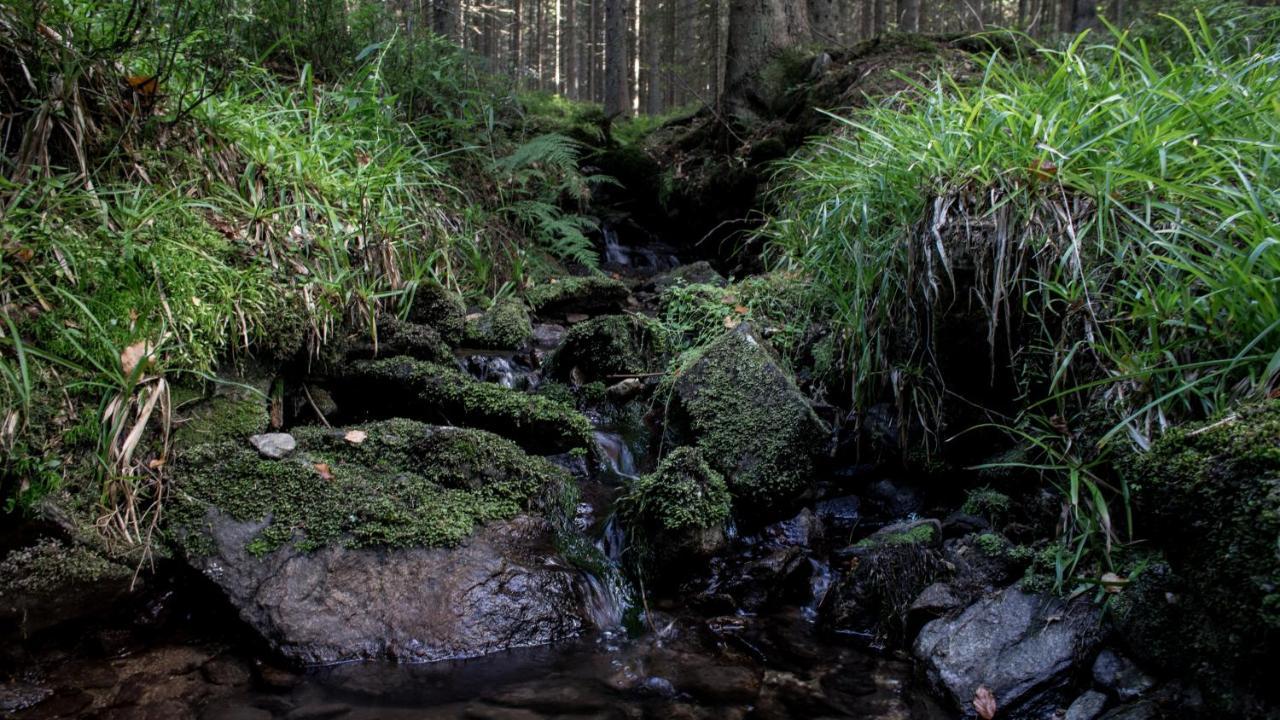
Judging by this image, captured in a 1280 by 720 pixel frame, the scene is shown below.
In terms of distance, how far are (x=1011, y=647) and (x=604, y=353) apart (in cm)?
272

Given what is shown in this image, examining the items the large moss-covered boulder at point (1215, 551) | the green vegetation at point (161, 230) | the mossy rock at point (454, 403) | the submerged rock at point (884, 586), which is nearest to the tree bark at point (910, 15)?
the green vegetation at point (161, 230)

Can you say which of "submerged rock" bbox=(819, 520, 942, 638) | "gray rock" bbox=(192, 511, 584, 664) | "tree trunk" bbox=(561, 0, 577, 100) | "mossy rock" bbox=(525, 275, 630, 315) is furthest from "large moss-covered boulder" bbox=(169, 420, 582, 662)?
"tree trunk" bbox=(561, 0, 577, 100)

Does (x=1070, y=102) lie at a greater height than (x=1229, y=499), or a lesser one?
greater

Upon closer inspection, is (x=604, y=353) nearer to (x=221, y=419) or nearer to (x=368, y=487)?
(x=368, y=487)

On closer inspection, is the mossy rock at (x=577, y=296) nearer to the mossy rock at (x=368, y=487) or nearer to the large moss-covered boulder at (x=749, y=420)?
the large moss-covered boulder at (x=749, y=420)

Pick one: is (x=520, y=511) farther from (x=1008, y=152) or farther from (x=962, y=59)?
(x=962, y=59)

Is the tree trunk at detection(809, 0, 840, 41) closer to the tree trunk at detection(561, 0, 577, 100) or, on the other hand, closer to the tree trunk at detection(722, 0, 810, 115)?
the tree trunk at detection(722, 0, 810, 115)

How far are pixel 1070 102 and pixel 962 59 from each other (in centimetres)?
342

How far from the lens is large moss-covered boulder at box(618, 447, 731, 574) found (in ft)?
9.42

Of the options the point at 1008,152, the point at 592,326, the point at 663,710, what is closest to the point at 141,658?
the point at 663,710

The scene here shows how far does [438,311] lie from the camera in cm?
441

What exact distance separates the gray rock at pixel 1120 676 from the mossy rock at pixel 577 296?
13.3ft

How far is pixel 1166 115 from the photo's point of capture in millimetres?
2645

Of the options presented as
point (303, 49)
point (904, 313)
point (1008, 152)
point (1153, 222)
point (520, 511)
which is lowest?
point (520, 511)
